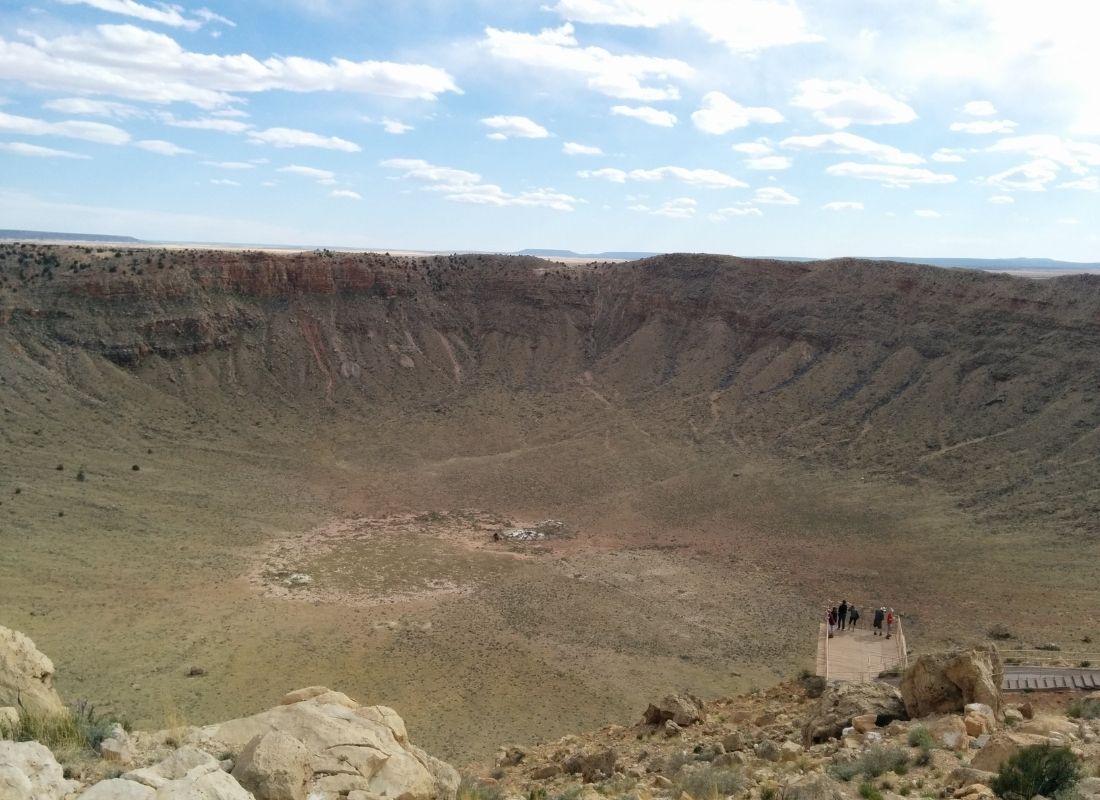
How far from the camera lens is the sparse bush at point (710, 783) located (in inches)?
407

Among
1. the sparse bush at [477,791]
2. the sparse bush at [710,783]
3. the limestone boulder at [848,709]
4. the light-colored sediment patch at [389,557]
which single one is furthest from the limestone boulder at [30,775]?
the light-colored sediment patch at [389,557]

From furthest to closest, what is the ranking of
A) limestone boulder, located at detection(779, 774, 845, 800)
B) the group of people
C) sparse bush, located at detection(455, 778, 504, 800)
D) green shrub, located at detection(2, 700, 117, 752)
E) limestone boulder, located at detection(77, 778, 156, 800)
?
the group of people, sparse bush, located at detection(455, 778, 504, 800), green shrub, located at detection(2, 700, 117, 752), limestone boulder, located at detection(779, 774, 845, 800), limestone boulder, located at detection(77, 778, 156, 800)

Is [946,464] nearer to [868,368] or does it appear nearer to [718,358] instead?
[868,368]

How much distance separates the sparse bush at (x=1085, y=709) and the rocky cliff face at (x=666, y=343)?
2140 centimetres

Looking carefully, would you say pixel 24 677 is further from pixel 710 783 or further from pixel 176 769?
pixel 710 783

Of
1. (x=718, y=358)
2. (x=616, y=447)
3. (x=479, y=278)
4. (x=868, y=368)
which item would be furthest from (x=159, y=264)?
(x=868, y=368)

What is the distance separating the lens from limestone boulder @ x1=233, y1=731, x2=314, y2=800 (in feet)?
27.1

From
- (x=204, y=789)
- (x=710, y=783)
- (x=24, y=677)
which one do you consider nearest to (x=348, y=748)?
(x=204, y=789)

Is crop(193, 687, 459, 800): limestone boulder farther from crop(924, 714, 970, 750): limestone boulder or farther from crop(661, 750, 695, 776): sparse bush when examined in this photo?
crop(924, 714, 970, 750): limestone boulder

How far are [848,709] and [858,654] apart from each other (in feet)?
30.6

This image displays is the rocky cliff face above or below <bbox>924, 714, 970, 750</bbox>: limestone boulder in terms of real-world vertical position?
above

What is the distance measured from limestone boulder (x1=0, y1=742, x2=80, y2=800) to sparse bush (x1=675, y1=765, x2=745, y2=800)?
23.1 feet

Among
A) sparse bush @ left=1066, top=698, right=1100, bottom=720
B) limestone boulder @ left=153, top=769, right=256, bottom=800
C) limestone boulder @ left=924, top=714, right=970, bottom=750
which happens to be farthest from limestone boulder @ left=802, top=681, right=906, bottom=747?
limestone boulder @ left=153, top=769, right=256, bottom=800

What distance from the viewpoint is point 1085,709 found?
13.1 metres
